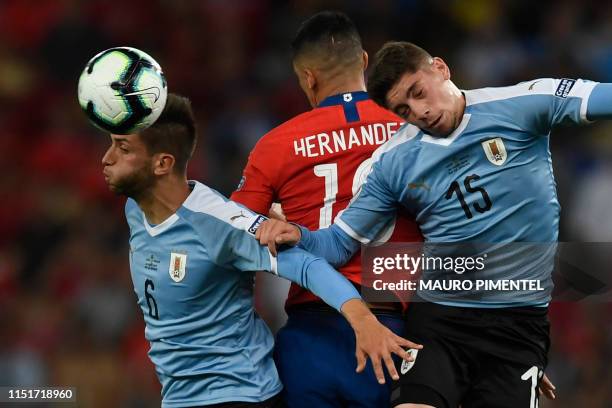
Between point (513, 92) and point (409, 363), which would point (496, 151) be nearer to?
point (513, 92)

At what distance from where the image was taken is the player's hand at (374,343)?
166 inches

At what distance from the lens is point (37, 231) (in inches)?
402

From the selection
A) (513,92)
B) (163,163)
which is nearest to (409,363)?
(513,92)

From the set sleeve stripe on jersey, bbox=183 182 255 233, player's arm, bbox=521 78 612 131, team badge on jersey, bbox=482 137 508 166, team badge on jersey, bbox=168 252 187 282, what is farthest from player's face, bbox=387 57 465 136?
team badge on jersey, bbox=168 252 187 282

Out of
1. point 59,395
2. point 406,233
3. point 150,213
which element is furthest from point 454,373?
point 59,395

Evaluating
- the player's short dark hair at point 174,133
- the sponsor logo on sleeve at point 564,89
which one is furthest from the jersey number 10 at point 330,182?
the sponsor logo on sleeve at point 564,89

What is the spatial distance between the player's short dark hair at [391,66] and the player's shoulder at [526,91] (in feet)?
0.84

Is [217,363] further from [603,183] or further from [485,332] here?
[603,183]

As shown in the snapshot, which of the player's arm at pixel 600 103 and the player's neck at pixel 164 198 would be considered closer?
the player's arm at pixel 600 103

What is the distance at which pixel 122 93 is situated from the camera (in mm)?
4684

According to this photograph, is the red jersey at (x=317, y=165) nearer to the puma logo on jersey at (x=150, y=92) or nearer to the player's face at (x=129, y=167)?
the player's face at (x=129, y=167)

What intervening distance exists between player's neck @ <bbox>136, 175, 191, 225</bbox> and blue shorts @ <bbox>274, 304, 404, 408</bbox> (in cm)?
75

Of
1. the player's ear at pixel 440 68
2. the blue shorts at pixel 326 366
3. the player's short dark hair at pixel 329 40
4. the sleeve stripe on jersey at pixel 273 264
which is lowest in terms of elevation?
the blue shorts at pixel 326 366

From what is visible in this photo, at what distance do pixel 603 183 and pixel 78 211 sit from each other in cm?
463
